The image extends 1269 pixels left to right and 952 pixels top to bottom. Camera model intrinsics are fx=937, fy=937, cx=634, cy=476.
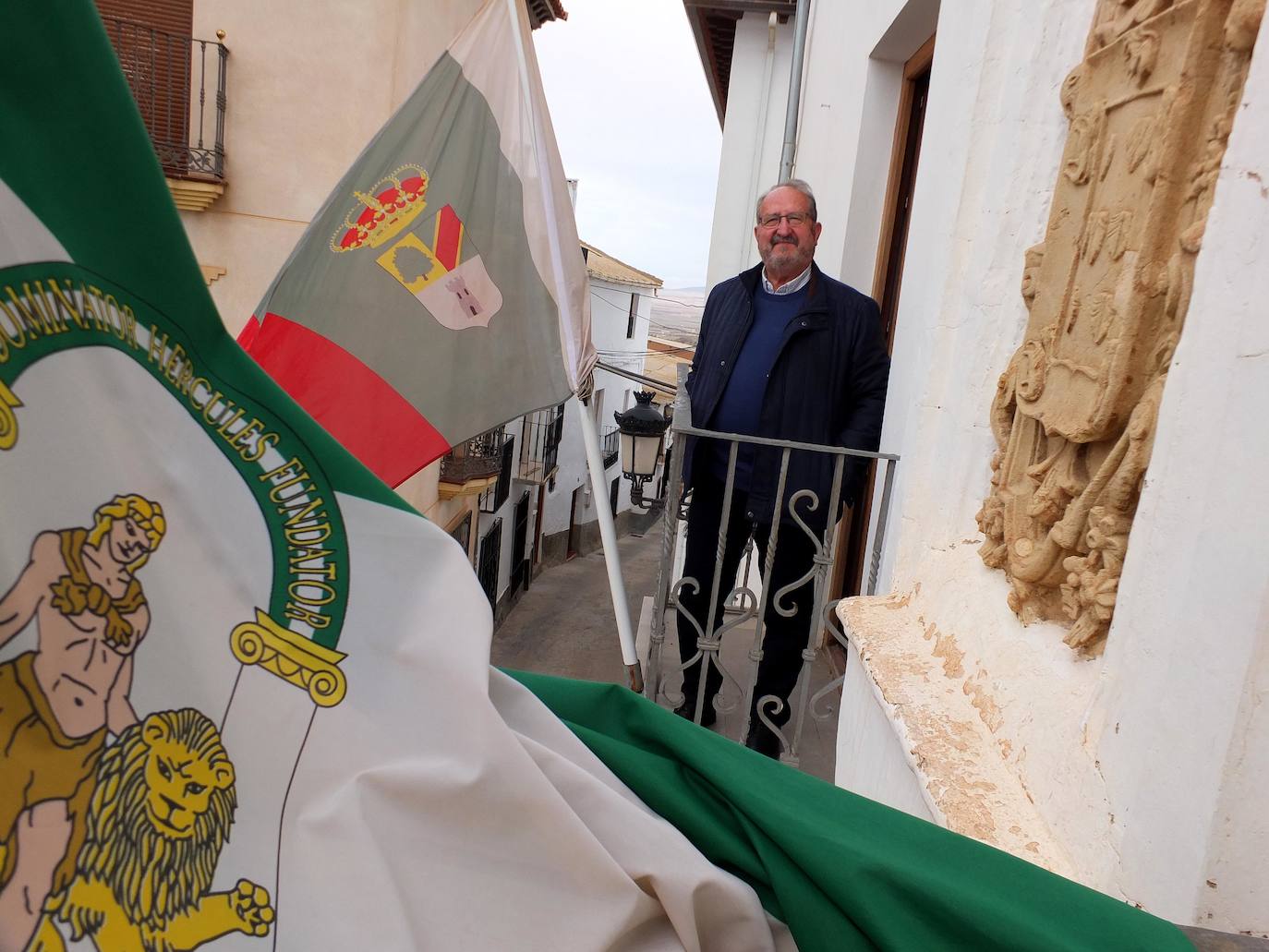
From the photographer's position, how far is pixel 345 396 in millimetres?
2594

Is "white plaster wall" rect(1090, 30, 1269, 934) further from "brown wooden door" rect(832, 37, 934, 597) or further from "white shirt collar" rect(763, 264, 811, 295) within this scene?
"brown wooden door" rect(832, 37, 934, 597)

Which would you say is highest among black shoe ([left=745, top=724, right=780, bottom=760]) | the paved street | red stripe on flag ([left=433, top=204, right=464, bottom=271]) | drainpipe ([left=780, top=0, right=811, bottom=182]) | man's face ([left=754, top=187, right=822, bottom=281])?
drainpipe ([left=780, top=0, right=811, bottom=182])

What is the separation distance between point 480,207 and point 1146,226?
1.77 m

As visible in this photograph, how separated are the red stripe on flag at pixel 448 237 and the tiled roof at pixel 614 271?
63.3 feet

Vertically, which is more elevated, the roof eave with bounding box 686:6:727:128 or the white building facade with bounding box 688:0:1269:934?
the roof eave with bounding box 686:6:727:128

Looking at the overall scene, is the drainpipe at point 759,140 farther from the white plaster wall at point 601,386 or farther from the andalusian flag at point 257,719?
the white plaster wall at point 601,386

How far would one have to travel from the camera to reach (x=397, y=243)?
2623 millimetres

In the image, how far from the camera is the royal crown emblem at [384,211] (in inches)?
102

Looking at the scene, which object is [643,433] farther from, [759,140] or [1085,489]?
[759,140]

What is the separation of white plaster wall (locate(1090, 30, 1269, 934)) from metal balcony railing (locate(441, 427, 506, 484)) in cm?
981

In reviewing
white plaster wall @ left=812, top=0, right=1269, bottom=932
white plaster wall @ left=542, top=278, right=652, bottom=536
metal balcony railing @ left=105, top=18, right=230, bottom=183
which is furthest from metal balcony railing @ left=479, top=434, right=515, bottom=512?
→ white plaster wall @ left=812, top=0, right=1269, bottom=932

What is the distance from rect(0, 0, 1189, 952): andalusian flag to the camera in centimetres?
86

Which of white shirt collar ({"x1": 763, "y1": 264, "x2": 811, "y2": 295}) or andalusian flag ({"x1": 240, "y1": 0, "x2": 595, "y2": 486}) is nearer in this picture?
andalusian flag ({"x1": 240, "y1": 0, "x2": 595, "y2": 486})

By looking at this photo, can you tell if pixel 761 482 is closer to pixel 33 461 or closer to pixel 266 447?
pixel 266 447
